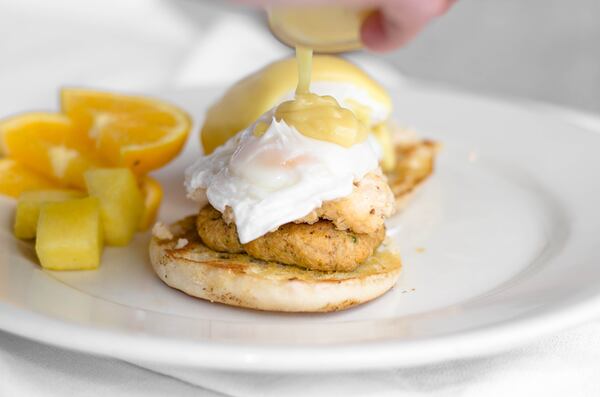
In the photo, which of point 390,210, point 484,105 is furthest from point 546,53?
point 390,210

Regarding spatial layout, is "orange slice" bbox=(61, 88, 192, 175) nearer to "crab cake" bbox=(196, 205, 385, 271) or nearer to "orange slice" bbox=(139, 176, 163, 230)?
"orange slice" bbox=(139, 176, 163, 230)

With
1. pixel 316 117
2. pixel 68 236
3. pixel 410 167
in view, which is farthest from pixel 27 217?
pixel 410 167

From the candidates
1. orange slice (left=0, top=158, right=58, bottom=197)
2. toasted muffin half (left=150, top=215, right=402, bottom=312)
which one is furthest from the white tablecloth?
orange slice (left=0, top=158, right=58, bottom=197)

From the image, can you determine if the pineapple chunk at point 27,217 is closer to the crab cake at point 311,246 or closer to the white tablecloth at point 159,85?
the white tablecloth at point 159,85

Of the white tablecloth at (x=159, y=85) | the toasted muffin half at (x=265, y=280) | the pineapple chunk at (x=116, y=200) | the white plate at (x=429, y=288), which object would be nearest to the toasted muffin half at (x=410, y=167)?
the white plate at (x=429, y=288)

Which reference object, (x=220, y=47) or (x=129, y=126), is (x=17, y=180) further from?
(x=220, y=47)

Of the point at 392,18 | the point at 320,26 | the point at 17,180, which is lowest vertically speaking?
the point at 17,180
